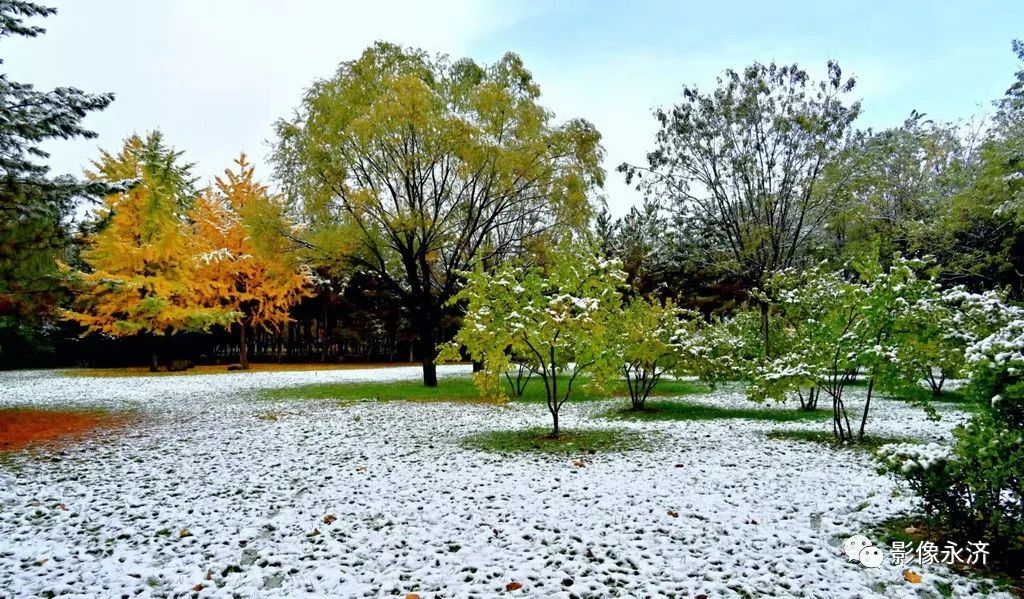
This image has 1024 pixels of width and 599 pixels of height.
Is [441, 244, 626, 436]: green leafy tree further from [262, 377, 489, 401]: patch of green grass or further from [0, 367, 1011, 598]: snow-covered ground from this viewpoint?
[262, 377, 489, 401]: patch of green grass

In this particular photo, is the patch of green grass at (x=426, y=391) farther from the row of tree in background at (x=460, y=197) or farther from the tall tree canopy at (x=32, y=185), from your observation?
the tall tree canopy at (x=32, y=185)

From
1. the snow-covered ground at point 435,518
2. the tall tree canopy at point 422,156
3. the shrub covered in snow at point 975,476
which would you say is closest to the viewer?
the shrub covered in snow at point 975,476

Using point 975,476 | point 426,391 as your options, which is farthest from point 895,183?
point 975,476

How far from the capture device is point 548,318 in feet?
23.2

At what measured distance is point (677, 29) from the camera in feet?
31.2

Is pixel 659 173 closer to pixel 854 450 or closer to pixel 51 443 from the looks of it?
pixel 854 450

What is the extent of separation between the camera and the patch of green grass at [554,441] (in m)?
7.10

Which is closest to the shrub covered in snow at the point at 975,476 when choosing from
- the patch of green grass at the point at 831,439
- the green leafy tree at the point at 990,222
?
the patch of green grass at the point at 831,439

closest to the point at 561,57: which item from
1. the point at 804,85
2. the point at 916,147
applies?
the point at 804,85

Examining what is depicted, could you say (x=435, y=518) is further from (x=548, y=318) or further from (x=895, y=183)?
(x=895, y=183)

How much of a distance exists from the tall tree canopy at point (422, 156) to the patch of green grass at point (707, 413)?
18.8ft

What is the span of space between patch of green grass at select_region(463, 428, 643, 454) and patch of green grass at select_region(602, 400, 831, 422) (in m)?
1.86

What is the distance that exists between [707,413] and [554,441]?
397 centimetres

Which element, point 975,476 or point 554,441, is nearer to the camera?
point 975,476
